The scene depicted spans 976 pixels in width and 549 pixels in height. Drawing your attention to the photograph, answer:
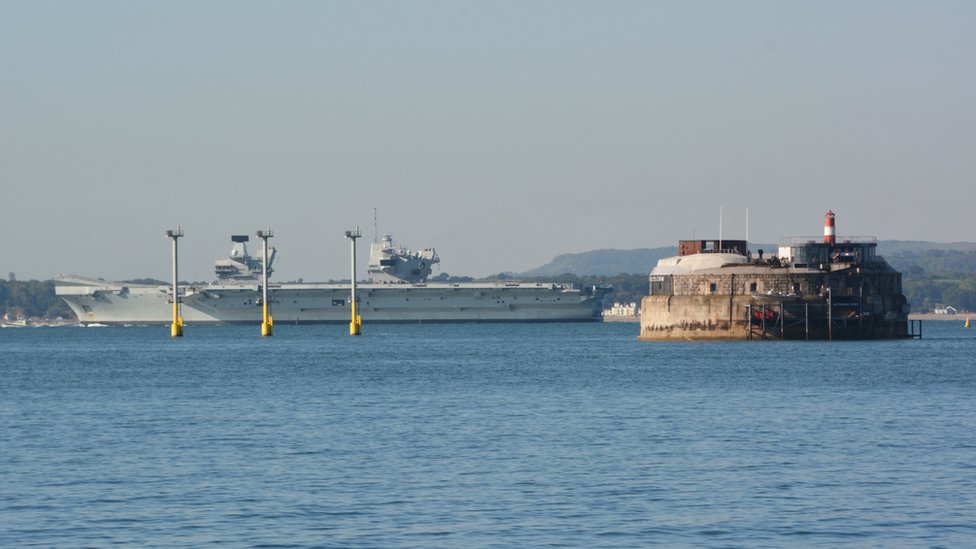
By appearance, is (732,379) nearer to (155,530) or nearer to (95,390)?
(95,390)

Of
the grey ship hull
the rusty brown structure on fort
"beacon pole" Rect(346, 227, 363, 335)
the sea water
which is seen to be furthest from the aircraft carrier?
the sea water

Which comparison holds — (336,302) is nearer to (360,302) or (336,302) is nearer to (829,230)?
(360,302)

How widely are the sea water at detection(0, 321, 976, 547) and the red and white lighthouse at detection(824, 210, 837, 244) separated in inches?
1035

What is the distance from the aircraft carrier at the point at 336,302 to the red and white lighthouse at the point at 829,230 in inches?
2197

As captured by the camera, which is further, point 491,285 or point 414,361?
point 491,285

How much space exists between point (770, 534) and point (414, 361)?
4583 centimetres

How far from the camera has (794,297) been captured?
7506cm

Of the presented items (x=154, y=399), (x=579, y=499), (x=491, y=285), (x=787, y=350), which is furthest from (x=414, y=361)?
(x=491, y=285)

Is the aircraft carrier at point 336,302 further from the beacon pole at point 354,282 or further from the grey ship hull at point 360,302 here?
the beacon pole at point 354,282

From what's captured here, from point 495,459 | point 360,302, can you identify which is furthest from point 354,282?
point 495,459

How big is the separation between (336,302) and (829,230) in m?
64.9

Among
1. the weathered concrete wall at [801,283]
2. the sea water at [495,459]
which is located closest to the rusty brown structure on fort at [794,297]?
the weathered concrete wall at [801,283]

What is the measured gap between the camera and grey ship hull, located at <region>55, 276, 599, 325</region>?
437ft

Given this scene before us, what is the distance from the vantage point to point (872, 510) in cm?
2059
